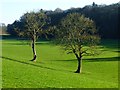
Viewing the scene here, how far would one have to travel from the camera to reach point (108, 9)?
168 meters

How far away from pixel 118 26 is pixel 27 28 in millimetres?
91031

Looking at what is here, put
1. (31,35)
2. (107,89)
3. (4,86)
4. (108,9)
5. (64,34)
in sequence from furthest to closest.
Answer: (108,9) < (31,35) < (64,34) < (107,89) < (4,86)

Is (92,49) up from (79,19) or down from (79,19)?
down

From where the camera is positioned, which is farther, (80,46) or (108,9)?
(108,9)

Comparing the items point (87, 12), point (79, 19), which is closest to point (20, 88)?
point (79, 19)

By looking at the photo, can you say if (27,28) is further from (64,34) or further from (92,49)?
(92,49)

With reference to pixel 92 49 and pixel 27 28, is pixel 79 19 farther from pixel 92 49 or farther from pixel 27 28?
pixel 27 28

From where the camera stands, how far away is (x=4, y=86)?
2080cm

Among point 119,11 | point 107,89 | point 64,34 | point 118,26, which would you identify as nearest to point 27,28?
point 64,34

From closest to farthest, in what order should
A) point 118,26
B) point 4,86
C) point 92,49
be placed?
point 4,86
point 92,49
point 118,26

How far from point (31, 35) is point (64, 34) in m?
12.5

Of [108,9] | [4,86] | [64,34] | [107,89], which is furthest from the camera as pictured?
[108,9]

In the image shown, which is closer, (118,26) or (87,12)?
(118,26)

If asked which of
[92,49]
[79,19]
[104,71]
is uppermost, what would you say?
[79,19]
